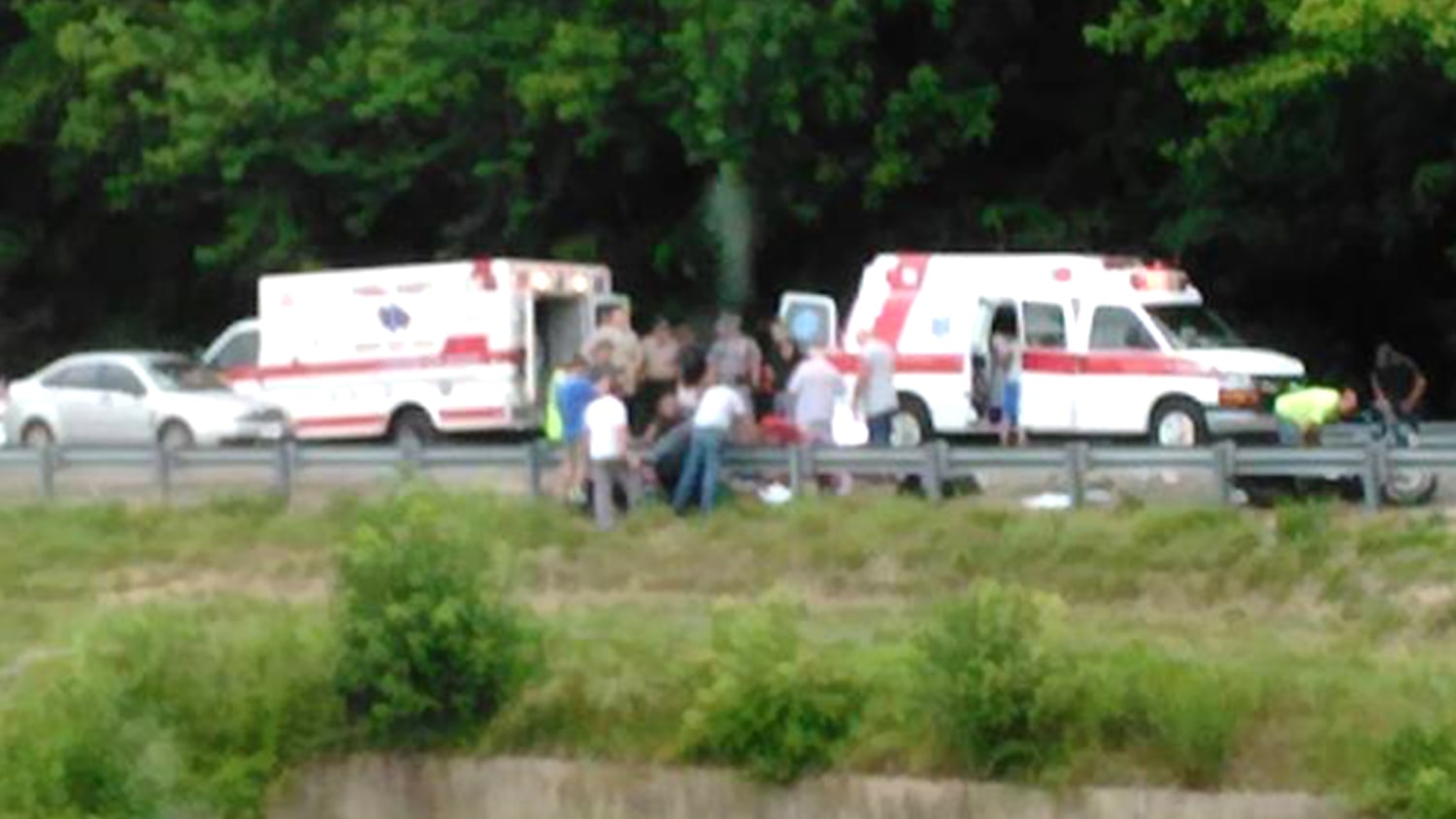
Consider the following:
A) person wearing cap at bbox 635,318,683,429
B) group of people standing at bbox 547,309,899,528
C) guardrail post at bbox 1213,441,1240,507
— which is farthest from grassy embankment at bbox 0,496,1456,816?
person wearing cap at bbox 635,318,683,429

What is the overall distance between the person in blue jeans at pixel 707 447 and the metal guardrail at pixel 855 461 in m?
0.46

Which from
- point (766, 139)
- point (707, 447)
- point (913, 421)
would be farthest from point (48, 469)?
point (766, 139)

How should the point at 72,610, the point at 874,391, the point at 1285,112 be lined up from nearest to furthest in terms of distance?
the point at 72,610 → the point at 874,391 → the point at 1285,112

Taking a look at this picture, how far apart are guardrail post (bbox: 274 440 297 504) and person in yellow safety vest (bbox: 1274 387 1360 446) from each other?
29.1ft

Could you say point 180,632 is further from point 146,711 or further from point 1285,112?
point 1285,112

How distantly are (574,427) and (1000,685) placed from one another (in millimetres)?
9509

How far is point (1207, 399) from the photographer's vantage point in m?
37.8

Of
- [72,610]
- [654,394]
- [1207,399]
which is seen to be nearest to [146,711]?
[72,610]

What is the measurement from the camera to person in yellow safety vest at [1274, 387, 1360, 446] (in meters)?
33.1

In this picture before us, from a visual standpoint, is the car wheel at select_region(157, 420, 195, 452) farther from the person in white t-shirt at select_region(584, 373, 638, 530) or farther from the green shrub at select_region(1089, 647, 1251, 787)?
the green shrub at select_region(1089, 647, 1251, 787)

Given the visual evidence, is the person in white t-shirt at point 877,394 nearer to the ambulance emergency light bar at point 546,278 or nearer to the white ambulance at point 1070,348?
the white ambulance at point 1070,348

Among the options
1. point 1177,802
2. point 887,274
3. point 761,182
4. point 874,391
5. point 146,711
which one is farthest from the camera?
point 761,182

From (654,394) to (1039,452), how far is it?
6083mm

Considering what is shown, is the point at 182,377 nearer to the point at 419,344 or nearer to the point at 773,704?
the point at 419,344
